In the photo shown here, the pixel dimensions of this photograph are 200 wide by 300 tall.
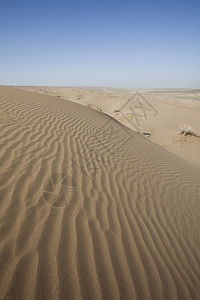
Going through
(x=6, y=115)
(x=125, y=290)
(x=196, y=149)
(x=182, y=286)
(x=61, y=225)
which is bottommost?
(x=196, y=149)

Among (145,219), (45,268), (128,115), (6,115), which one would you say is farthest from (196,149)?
(45,268)

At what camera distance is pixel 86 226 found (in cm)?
231

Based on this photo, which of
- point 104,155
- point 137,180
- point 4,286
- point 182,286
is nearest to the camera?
point 4,286

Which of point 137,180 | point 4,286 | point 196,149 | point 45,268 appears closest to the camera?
point 4,286

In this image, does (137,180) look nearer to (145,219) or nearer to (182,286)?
(145,219)

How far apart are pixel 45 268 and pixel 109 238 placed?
82 centimetres

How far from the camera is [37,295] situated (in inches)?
58.7

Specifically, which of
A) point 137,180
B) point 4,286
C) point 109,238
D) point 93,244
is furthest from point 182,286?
point 137,180

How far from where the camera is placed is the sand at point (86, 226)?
1693 mm

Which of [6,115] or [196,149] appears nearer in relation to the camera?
[6,115]

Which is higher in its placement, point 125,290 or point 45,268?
point 45,268

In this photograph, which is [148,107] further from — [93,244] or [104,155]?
[93,244]

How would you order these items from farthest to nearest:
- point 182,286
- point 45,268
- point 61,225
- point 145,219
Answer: point 145,219, point 61,225, point 182,286, point 45,268

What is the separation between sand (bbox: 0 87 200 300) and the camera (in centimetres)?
169
